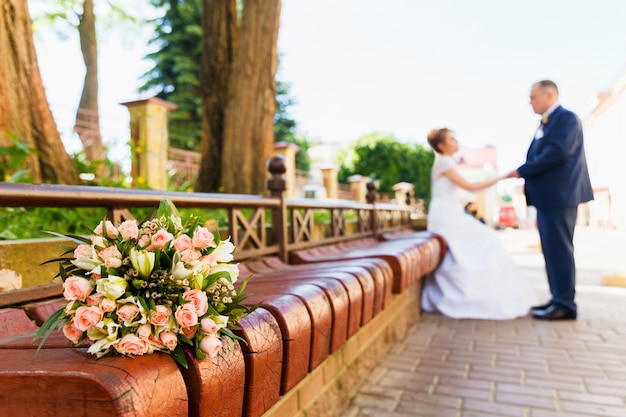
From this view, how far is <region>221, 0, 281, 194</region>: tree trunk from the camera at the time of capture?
4793 mm

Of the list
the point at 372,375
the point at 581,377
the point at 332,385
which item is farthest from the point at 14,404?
the point at 581,377

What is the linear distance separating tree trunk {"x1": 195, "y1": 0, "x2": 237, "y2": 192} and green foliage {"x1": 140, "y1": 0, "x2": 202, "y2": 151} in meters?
13.3

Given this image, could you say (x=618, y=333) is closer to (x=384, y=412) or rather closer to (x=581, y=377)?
(x=581, y=377)

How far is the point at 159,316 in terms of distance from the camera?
0.85m

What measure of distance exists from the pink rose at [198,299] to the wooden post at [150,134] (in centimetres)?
533

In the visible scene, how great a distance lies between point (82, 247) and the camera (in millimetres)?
927

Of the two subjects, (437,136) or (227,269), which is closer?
(227,269)

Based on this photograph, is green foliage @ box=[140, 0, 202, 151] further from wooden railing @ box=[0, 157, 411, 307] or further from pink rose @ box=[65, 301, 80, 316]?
pink rose @ box=[65, 301, 80, 316]

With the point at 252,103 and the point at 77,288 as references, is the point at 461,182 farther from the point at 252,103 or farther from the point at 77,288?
the point at 77,288

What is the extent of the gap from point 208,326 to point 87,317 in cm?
22

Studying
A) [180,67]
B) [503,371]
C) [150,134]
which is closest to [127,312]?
[503,371]

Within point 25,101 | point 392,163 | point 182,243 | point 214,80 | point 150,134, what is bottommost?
point 182,243

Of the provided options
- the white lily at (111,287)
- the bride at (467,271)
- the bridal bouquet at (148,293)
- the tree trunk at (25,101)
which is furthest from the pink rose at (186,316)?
the bride at (467,271)

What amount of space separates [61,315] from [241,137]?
13.4 feet
